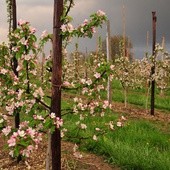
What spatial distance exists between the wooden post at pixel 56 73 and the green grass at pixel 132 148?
109 centimetres

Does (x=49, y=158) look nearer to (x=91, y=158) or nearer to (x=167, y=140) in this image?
(x=91, y=158)

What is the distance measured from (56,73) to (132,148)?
4134 mm

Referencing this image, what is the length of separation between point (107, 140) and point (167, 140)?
171 cm

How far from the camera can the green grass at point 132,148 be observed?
7184 mm

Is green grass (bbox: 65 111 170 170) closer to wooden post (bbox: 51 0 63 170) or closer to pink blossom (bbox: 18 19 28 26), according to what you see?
wooden post (bbox: 51 0 63 170)

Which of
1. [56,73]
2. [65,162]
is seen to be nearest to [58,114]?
[56,73]

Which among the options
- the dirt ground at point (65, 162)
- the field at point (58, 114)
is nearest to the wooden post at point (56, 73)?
the field at point (58, 114)

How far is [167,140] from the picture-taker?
376 inches

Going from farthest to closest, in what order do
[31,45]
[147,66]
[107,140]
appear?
[147,66] → [107,140] → [31,45]

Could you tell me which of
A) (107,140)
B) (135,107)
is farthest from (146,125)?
(135,107)

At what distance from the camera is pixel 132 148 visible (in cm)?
834

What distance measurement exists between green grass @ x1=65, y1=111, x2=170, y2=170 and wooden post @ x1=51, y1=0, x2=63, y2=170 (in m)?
1.09

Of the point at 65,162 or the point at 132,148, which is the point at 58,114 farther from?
the point at 132,148

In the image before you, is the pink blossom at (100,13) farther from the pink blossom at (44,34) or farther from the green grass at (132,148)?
the green grass at (132,148)
